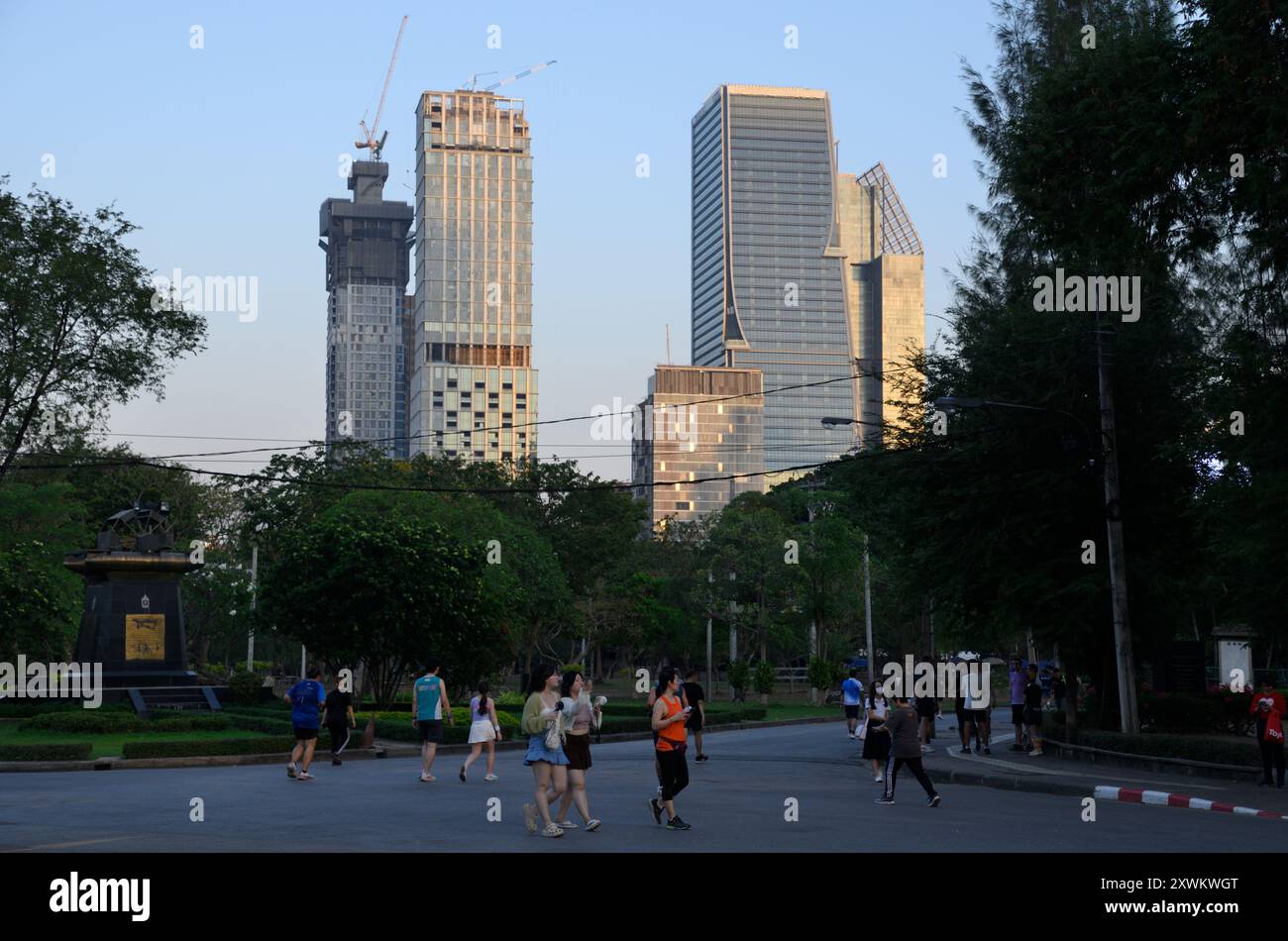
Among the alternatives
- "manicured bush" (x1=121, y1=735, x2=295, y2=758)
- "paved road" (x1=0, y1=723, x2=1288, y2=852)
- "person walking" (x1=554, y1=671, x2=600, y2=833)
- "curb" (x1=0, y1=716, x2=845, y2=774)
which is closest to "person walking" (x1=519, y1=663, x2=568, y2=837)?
"person walking" (x1=554, y1=671, x2=600, y2=833)

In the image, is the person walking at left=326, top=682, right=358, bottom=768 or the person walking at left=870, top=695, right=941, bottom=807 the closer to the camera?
the person walking at left=870, top=695, right=941, bottom=807

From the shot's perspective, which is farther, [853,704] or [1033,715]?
[853,704]

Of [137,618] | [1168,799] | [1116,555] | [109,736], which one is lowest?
[109,736]

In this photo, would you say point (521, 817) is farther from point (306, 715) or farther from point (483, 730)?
point (306, 715)

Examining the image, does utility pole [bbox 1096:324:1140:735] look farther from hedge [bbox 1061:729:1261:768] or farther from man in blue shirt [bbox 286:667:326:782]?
man in blue shirt [bbox 286:667:326:782]

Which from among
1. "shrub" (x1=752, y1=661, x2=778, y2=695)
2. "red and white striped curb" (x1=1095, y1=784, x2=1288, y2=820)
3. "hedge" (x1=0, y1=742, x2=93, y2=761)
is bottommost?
"shrub" (x1=752, y1=661, x2=778, y2=695)

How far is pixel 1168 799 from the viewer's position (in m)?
20.0

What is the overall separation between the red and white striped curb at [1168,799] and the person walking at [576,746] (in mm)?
8358

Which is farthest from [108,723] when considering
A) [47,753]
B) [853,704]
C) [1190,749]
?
[1190,749]

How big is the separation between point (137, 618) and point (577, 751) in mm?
32909

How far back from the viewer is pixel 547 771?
1545cm

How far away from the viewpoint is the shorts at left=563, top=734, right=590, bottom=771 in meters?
15.8

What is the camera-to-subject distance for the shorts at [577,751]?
15.8 m

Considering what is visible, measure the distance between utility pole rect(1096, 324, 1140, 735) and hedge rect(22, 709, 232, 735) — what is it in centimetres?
2237
